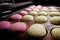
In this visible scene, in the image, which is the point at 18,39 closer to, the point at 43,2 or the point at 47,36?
the point at 47,36

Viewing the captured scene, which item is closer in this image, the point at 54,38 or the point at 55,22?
the point at 54,38

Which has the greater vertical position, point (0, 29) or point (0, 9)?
point (0, 9)

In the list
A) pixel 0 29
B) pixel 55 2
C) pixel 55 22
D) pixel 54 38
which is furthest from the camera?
pixel 55 2

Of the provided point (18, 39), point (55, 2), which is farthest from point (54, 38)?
point (55, 2)

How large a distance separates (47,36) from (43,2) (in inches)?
87.6

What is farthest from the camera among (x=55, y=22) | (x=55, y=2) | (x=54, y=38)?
(x=55, y=2)

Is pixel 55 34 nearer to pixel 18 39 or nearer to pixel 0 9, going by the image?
pixel 18 39

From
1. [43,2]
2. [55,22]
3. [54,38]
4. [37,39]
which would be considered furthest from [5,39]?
[43,2]

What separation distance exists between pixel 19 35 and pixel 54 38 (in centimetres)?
26

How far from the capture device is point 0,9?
3.39 feet

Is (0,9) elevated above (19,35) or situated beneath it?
elevated above

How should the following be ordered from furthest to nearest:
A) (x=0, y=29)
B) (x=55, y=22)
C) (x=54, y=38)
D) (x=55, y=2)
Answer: (x=55, y=2) → (x=55, y=22) → (x=0, y=29) → (x=54, y=38)

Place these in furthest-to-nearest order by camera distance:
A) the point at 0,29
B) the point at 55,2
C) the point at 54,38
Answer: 1. the point at 55,2
2. the point at 0,29
3. the point at 54,38

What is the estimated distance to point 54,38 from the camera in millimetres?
685
